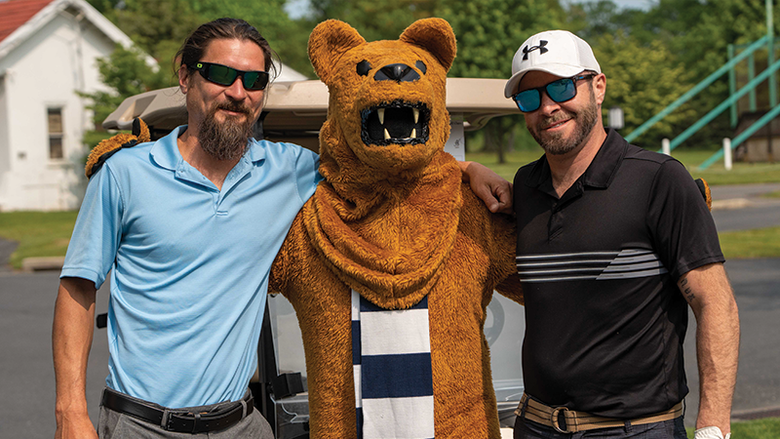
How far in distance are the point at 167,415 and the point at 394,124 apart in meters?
1.19

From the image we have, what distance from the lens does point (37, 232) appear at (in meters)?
16.6

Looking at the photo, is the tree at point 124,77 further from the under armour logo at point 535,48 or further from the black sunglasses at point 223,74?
the under armour logo at point 535,48

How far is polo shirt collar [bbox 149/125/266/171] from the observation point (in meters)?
2.29

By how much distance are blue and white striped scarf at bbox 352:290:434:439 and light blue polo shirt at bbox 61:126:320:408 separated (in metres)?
0.42

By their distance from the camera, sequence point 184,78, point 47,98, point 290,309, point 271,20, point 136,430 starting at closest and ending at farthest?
point 136,430
point 184,78
point 290,309
point 47,98
point 271,20

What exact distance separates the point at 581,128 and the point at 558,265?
0.48 metres

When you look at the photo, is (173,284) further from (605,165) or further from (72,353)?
(605,165)

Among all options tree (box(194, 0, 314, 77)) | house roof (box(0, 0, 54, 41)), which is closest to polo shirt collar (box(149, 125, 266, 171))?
house roof (box(0, 0, 54, 41))

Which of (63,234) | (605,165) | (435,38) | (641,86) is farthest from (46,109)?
(641,86)

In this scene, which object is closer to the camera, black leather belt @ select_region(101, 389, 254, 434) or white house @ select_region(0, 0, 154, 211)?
black leather belt @ select_region(101, 389, 254, 434)

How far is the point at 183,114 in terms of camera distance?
130 inches

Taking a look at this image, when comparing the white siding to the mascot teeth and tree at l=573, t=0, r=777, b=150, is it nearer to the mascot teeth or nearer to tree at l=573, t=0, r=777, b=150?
the mascot teeth

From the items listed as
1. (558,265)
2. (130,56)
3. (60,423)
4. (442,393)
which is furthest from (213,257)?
(130,56)

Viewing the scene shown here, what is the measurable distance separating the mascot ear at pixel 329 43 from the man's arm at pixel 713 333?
4.64ft
